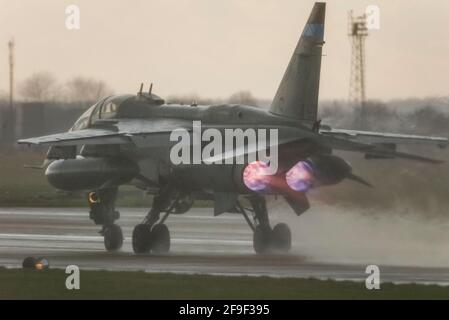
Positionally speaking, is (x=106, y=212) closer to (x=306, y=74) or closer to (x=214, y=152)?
(x=214, y=152)

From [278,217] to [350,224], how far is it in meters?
2.63

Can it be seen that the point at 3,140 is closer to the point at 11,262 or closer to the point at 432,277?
the point at 11,262

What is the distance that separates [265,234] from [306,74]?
408cm

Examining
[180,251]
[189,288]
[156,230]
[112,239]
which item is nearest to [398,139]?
[180,251]

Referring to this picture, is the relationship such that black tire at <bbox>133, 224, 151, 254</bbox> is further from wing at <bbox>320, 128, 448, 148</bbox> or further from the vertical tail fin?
wing at <bbox>320, 128, 448, 148</bbox>

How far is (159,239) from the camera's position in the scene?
3028cm

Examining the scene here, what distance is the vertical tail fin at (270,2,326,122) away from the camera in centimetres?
2830

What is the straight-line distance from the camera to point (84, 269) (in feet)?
82.8

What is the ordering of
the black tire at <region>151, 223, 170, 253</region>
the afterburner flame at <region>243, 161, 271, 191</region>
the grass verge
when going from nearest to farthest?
the grass verge < the afterburner flame at <region>243, 161, 271, 191</region> < the black tire at <region>151, 223, 170, 253</region>

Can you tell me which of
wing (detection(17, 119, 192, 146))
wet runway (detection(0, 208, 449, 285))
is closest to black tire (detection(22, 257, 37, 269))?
wet runway (detection(0, 208, 449, 285))

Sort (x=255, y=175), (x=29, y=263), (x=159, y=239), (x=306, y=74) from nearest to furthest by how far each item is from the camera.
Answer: (x=29, y=263), (x=255, y=175), (x=306, y=74), (x=159, y=239)

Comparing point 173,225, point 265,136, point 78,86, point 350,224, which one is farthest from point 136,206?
point 265,136

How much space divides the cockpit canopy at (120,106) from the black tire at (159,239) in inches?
108

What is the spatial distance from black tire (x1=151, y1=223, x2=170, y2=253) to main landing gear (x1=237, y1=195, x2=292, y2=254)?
1735 millimetres
